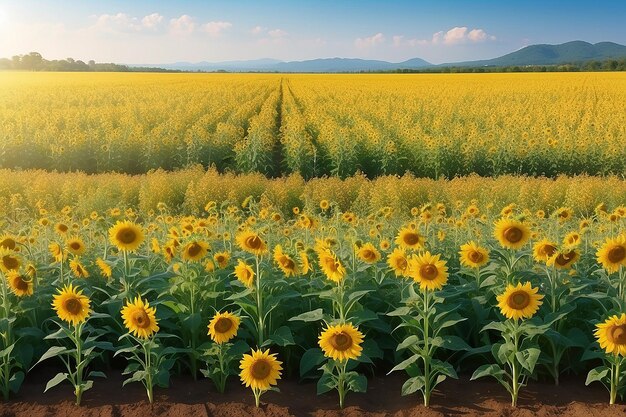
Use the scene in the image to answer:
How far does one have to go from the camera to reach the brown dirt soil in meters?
3.94

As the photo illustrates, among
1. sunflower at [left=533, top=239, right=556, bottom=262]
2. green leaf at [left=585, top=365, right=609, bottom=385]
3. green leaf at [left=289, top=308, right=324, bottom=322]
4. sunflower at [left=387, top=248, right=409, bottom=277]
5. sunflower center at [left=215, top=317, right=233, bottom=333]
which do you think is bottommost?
green leaf at [left=585, top=365, right=609, bottom=385]

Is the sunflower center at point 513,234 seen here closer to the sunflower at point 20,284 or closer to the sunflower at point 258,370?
the sunflower at point 258,370

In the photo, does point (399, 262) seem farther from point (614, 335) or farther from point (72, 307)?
point (72, 307)

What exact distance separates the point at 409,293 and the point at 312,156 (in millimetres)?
14052

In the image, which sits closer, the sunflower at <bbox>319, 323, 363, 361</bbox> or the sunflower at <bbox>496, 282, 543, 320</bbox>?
the sunflower at <bbox>319, 323, 363, 361</bbox>

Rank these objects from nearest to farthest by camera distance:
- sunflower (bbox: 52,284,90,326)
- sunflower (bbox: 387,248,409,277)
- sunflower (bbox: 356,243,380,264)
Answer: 1. sunflower (bbox: 52,284,90,326)
2. sunflower (bbox: 387,248,409,277)
3. sunflower (bbox: 356,243,380,264)

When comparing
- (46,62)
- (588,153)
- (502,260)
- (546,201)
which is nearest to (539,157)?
(588,153)

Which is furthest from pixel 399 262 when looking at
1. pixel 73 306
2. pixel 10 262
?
pixel 10 262

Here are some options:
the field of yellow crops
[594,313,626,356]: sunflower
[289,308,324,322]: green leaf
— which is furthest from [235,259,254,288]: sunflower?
the field of yellow crops

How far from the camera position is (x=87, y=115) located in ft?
82.8

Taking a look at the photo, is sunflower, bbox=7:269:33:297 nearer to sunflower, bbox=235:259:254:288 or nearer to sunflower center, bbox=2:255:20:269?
sunflower center, bbox=2:255:20:269

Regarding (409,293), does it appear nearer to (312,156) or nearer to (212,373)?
(212,373)

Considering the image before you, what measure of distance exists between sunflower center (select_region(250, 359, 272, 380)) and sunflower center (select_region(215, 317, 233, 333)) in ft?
1.18

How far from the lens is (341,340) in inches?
143
